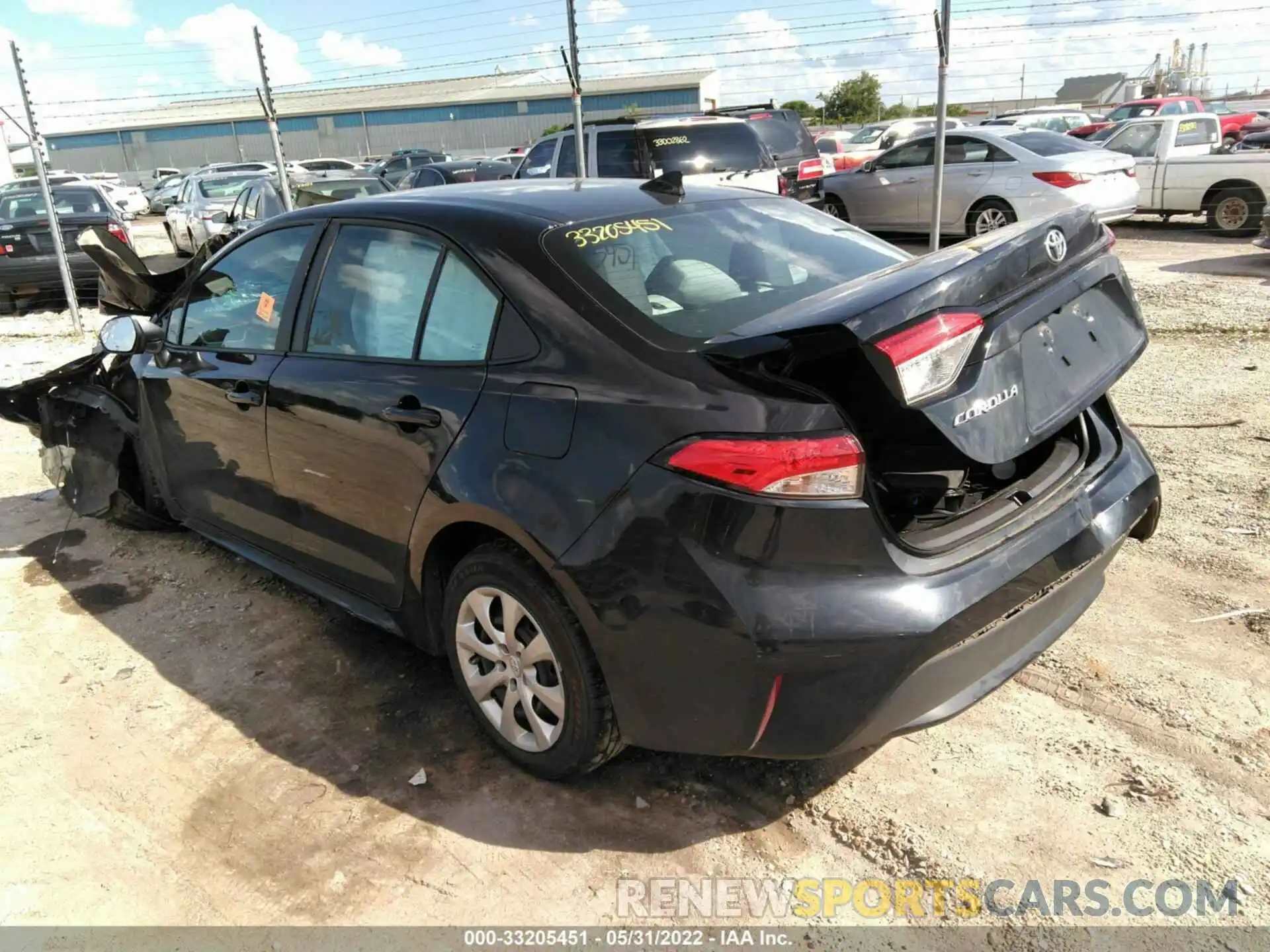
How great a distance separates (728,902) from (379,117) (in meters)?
68.7

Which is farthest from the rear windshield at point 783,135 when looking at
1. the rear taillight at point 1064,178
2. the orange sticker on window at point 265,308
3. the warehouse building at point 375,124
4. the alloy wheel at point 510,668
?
the warehouse building at point 375,124

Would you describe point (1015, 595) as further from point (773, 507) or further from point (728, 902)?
point (728, 902)

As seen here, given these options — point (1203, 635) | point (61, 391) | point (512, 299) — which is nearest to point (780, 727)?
point (512, 299)

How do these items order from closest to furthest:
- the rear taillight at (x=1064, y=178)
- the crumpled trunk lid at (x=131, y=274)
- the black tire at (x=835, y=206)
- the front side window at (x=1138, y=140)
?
the crumpled trunk lid at (x=131, y=274)
the rear taillight at (x=1064, y=178)
the front side window at (x=1138, y=140)
the black tire at (x=835, y=206)

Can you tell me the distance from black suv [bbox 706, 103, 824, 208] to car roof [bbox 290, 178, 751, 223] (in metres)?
8.81

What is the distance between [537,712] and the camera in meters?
2.75

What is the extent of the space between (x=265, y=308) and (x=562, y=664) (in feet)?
6.67

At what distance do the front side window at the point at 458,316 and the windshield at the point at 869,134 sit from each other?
27.0m

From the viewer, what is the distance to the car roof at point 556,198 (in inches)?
117

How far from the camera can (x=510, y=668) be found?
2.78 meters

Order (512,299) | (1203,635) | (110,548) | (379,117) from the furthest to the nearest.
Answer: (379,117)
(110,548)
(1203,635)
(512,299)

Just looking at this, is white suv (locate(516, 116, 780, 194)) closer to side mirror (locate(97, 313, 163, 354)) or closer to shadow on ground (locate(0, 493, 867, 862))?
side mirror (locate(97, 313, 163, 354))

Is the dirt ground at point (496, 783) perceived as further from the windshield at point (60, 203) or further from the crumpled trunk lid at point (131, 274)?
the windshield at point (60, 203)

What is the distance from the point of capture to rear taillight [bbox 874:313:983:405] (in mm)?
2096
